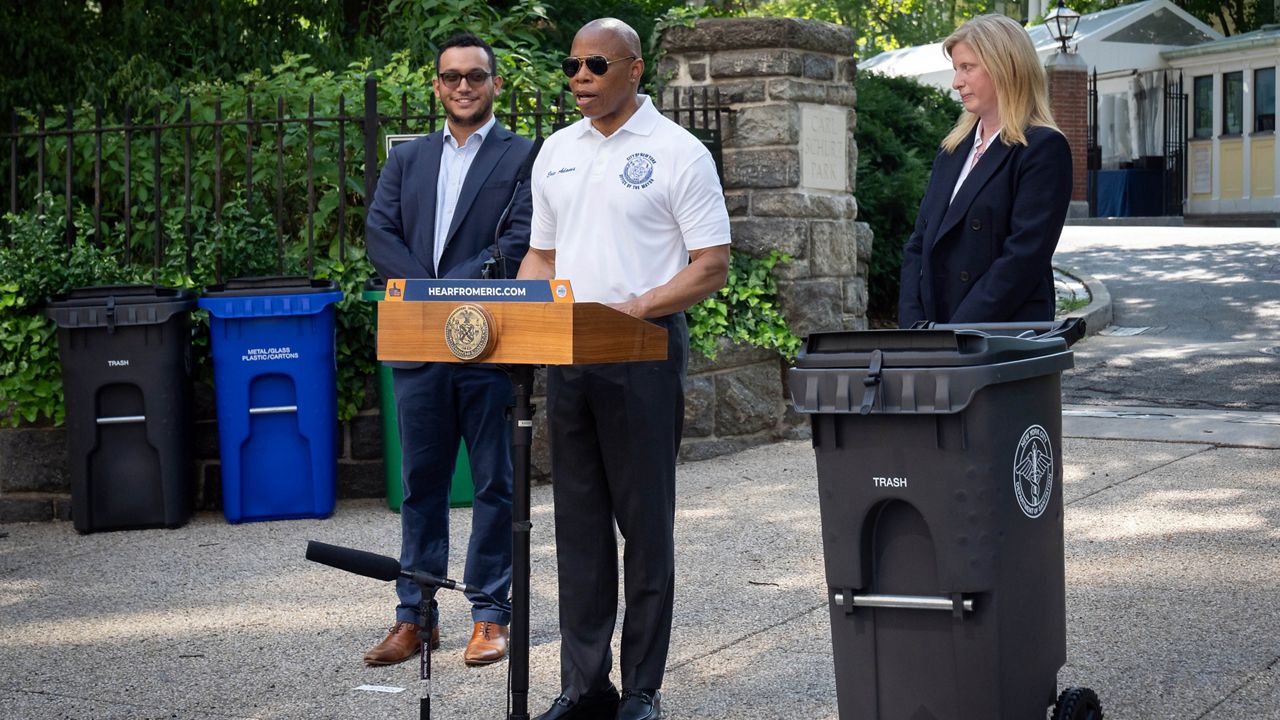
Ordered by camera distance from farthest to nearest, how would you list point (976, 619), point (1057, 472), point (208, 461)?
point (208, 461) → point (1057, 472) → point (976, 619)

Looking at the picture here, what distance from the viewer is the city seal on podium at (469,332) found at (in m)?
3.47

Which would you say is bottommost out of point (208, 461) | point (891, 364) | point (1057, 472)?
point (208, 461)

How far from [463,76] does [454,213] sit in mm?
467

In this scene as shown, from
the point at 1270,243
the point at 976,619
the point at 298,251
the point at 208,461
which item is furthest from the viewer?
the point at 1270,243

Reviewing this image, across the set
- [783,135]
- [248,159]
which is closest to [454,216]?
[248,159]

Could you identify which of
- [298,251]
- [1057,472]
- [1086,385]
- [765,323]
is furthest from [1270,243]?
[1057,472]

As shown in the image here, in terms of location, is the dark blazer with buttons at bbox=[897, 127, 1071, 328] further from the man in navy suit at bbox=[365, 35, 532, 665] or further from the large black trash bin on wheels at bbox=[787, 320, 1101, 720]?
the man in navy suit at bbox=[365, 35, 532, 665]

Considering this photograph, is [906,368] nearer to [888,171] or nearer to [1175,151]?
[888,171]

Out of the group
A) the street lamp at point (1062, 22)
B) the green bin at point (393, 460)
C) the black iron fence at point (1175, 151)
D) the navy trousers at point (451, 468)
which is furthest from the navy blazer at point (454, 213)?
the black iron fence at point (1175, 151)

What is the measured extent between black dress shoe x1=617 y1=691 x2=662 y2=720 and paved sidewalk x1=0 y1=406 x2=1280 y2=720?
0.80 feet

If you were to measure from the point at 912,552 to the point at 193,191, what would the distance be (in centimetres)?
650

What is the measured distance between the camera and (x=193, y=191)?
8984 millimetres

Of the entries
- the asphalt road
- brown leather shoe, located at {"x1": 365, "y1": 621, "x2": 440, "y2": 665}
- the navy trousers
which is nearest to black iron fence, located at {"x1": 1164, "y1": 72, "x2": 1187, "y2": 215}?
the asphalt road

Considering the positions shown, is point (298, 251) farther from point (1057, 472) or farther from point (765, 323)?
point (1057, 472)
